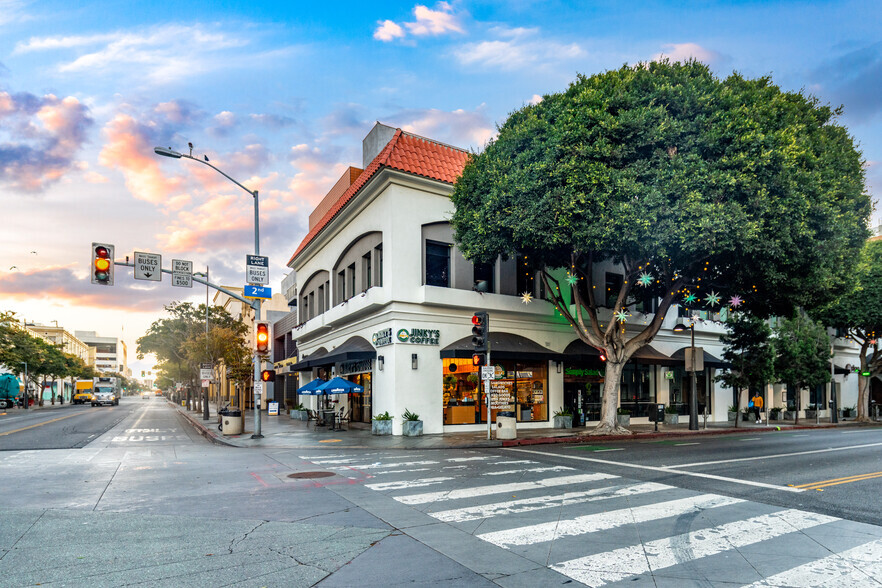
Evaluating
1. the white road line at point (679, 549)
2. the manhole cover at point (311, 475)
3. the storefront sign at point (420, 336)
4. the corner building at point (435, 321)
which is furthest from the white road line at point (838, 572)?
the storefront sign at point (420, 336)

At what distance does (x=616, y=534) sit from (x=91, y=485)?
9.51 m

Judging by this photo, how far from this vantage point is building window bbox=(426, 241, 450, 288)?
24281mm

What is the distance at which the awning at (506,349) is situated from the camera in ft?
75.9

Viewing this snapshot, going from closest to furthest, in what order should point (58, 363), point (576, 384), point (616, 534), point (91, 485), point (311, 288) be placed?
point (616, 534)
point (91, 485)
point (576, 384)
point (311, 288)
point (58, 363)

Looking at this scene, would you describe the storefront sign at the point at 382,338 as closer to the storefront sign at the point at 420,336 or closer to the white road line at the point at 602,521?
the storefront sign at the point at 420,336

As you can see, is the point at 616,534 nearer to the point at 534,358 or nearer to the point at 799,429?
the point at 534,358

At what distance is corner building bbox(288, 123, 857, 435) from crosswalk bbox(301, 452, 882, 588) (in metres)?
11.5

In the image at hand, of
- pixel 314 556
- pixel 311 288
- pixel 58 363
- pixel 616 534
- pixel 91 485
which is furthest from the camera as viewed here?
pixel 58 363

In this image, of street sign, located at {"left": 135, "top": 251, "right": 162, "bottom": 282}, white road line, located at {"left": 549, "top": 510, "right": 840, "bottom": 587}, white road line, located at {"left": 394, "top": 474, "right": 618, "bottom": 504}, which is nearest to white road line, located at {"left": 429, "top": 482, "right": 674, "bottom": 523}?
white road line, located at {"left": 394, "top": 474, "right": 618, "bottom": 504}

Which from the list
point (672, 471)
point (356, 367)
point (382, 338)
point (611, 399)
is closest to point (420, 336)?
point (382, 338)

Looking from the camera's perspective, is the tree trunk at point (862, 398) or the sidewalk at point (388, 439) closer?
the sidewalk at point (388, 439)

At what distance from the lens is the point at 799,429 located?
94.1ft

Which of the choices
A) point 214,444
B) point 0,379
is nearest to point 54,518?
point 214,444

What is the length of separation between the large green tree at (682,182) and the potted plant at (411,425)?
6.81 m
